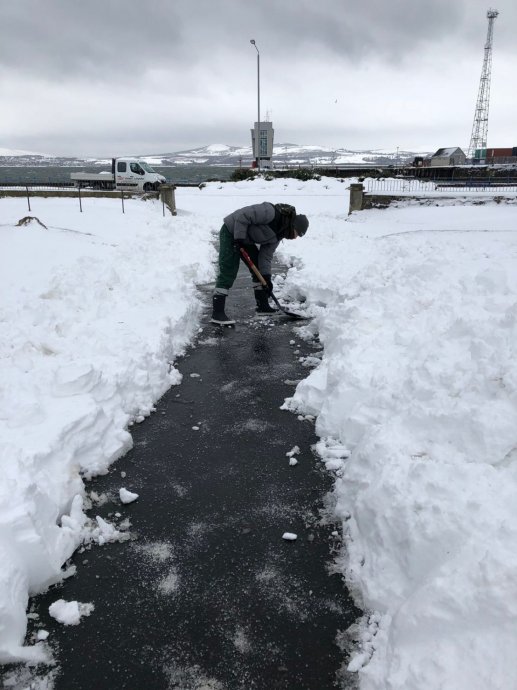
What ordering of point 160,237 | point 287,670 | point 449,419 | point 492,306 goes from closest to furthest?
point 287,670
point 449,419
point 492,306
point 160,237

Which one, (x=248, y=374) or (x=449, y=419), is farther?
(x=248, y=374)

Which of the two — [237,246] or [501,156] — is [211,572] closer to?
[237,246]

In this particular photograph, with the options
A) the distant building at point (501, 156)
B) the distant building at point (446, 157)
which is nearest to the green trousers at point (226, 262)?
the distant building at point (446, 157)

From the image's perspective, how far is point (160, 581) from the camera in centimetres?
283

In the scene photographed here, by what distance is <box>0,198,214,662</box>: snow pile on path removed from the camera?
278 centimetres

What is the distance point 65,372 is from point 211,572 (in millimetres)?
2217

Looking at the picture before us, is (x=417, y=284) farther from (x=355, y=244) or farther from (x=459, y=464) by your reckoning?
(x=355, y=244)

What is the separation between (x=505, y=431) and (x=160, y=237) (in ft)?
33.4

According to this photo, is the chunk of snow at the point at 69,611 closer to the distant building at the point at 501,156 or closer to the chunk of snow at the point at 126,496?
the chunk of snow at the point at 126,496

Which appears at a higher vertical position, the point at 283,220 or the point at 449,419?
the point at 283,220

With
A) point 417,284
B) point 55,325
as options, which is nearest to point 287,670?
point 55,325

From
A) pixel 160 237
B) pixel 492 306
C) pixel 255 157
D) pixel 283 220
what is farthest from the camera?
pixel 255 157

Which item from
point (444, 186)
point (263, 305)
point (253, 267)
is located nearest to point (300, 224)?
point (253, 267)

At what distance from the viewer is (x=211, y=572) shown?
2891 mm
